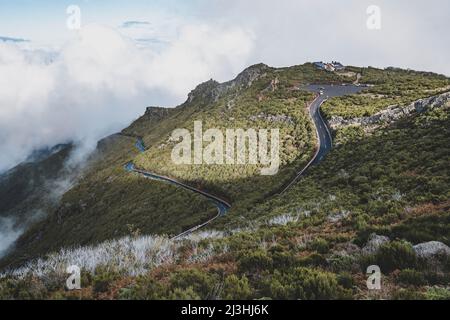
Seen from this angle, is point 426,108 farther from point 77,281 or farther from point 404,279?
point 77,281

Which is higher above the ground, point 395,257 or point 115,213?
point 115,213

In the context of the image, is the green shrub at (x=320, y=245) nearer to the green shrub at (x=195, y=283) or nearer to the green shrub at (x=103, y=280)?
the green shrub at (x=195, y=283)

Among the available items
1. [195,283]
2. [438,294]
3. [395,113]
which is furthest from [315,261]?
[395,113]

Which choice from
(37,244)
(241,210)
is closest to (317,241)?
(241,210)

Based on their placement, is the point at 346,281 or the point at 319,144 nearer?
the point at 346,281

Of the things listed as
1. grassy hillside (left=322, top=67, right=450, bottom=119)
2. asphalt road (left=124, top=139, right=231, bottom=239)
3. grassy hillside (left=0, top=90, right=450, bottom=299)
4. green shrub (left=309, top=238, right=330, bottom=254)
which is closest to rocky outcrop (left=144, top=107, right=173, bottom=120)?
asphalt road (left=124, top=139, right=231, bottom=239)
